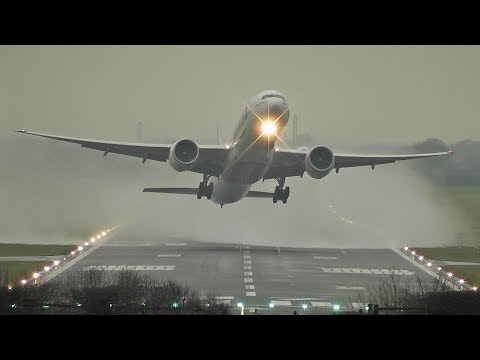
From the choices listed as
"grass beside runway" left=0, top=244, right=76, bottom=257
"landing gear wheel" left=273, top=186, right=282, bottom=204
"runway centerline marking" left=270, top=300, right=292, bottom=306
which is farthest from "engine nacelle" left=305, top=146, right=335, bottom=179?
"grass beside runway" left=0, top=244, right=76, bottom=257

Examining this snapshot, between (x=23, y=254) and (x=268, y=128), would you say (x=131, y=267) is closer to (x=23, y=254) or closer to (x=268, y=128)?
(x=23, y=254)

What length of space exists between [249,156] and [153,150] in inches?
294

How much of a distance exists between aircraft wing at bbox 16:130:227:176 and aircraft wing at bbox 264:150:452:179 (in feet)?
11.5

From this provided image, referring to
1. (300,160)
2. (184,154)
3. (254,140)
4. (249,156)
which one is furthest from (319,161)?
(184,154)

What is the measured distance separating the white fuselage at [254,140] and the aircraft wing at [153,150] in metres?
0.92

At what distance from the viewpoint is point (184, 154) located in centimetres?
5606

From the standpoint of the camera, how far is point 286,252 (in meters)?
72.9

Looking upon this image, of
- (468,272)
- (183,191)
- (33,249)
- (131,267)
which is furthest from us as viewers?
(33,249)

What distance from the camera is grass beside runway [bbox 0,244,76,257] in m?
66.6

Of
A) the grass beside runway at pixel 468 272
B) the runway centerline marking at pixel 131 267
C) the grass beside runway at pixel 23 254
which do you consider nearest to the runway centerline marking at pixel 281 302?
the grass beside runway at pixel 468 272

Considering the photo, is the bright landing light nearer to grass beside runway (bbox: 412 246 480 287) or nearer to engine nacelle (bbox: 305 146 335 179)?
engine nacelle (bbox: 305 146 335 179)
